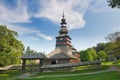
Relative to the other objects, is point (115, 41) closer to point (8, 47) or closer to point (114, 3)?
point (114, 3)

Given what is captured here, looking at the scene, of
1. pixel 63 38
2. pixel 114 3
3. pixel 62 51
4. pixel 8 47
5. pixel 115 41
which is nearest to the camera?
pixel 114 3

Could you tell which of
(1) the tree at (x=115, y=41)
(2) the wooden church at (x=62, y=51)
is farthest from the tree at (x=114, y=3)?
(2) the wooden church at (x=62, y=51)

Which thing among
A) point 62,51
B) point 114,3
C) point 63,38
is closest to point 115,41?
point 114,3

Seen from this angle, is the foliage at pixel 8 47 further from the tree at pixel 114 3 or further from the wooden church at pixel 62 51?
the tree at pixel 114 3

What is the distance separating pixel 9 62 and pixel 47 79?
2123 centimetres

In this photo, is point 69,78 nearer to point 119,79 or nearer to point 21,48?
point 119,79

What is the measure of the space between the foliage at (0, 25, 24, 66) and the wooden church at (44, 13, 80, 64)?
8.00 metres

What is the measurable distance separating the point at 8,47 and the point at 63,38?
60.0 feet

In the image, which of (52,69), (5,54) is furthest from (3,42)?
(52,69)

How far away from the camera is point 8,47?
45906mm

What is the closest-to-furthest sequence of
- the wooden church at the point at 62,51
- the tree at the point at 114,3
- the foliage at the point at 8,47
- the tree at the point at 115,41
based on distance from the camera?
the tree at the point at 114,3 < the tree at the point at 115,41 < the foliage at the point at 8,47 < the wooden church at the point at 62,51

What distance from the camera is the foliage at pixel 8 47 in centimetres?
4424

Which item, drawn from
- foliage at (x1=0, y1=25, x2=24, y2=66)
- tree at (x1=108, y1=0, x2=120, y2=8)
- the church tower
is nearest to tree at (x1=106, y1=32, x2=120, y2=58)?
tree at (x1=108, y1=0, x2=120, y2=8)

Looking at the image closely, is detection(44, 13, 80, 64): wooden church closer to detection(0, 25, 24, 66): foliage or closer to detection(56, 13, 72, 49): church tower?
detection(56, 13, 72, 49): church tower
